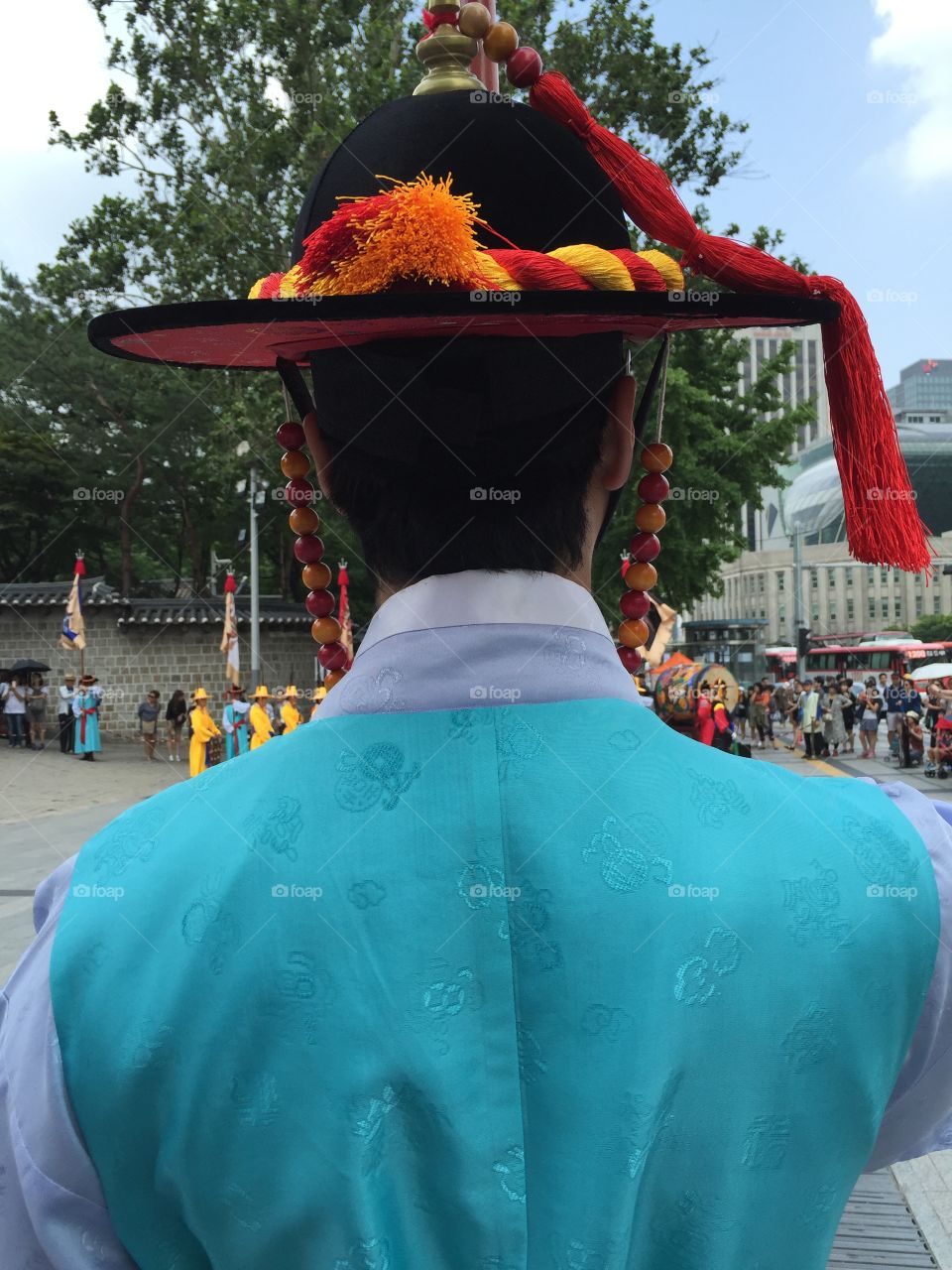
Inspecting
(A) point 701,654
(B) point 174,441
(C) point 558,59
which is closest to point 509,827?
(C) point 558,59

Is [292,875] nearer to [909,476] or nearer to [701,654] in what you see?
[909,476]

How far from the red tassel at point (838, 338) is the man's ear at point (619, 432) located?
0.59 feet

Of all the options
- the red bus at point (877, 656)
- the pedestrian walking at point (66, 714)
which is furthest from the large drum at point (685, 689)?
the red bus at point (877, 656)

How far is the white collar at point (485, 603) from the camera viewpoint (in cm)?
103

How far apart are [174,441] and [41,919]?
96.0ft

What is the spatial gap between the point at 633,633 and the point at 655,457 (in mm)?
216

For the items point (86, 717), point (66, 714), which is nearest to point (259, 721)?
point (86, 717)

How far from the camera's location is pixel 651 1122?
0.91m

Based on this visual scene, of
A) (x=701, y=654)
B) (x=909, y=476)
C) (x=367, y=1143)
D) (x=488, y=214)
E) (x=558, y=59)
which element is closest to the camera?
(x=367, y=1143)

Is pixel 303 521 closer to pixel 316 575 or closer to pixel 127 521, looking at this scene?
pixel 316 575

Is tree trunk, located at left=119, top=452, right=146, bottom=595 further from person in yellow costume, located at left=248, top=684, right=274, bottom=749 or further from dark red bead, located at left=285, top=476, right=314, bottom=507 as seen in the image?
dark red bead, located at left=285, top=476, right=314, bottom=507

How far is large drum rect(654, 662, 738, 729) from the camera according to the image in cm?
1641

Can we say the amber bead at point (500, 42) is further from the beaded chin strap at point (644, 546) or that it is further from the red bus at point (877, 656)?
the red bus at point (877, 656)

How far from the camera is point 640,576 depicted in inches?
56.1
